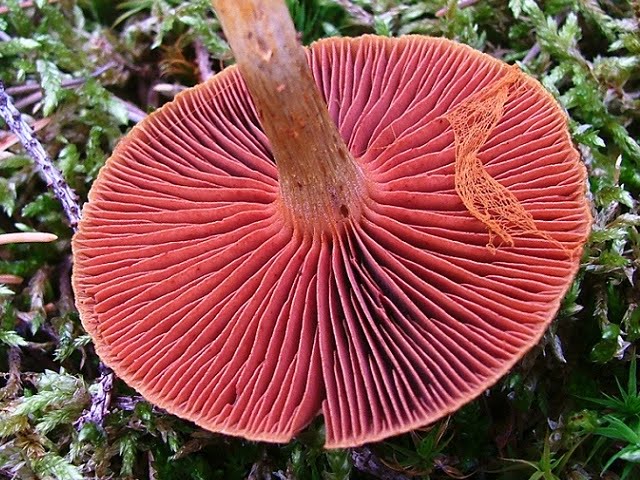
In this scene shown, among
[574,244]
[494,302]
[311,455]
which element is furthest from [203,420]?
[574,244]

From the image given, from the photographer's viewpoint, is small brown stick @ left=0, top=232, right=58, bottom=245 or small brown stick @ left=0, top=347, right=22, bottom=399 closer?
small brown stick @ left=0, top=347, right=22, bottom=399

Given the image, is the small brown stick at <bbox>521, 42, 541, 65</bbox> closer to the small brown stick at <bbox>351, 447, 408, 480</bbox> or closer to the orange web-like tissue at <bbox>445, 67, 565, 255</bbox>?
the orange web-like tissue at <bbox>445, 67, 565, 255</bbox>

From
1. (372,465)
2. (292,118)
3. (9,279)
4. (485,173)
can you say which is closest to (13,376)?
(9,279)

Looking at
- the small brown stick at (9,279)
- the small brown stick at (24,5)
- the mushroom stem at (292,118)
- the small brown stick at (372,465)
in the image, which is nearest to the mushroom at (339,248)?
the mushroom stem at (292,118)

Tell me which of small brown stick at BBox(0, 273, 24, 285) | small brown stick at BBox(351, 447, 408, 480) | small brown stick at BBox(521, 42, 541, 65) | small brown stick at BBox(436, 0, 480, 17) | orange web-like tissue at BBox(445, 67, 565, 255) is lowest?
small brown stick at BBox(351, 447, 408, 480)

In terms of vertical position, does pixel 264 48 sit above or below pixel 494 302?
above

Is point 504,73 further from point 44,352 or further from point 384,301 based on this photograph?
point 44,352

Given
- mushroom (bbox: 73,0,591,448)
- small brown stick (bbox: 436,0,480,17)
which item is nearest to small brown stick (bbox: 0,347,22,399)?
mushroom (bbox: 73,0,591,448)
